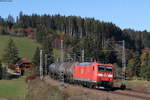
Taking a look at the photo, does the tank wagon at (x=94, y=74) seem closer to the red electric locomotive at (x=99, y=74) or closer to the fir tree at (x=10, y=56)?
the red electric locomotive at (x=99, y=74)

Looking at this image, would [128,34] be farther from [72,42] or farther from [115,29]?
[72,42]

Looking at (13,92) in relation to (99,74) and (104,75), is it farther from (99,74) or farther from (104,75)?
(104,75)

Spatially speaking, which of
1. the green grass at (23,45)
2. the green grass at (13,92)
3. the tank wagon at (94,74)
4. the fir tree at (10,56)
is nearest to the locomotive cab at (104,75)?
the tank wagon at (94,74)

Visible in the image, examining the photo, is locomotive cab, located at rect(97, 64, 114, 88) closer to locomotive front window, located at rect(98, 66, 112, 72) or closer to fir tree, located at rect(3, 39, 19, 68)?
locomotive front window, located at rect(98, 66, 112, 72)

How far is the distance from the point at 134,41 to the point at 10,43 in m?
64.7

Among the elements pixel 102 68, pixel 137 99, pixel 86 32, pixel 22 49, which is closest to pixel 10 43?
pixel 22 49

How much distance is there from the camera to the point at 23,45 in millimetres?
161625

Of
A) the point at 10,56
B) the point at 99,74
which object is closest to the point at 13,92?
the point at 99,74

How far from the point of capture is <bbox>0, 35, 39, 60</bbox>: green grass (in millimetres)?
152250

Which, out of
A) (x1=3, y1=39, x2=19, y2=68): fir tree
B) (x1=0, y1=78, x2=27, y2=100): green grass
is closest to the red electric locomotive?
(x1=0, y1=78, x2=27, y2=100): green grass

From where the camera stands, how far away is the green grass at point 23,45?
500 feet

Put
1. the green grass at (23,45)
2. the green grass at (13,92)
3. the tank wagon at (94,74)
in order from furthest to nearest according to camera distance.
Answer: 1. the green grass at (23,45)
2. the tank wagon at (94,74)
3. the green grass at (13,92)

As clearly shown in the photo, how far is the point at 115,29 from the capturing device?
178 meters

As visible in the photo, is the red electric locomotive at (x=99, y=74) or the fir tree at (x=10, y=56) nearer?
the red electric locomotive at (x=99, y=74)
